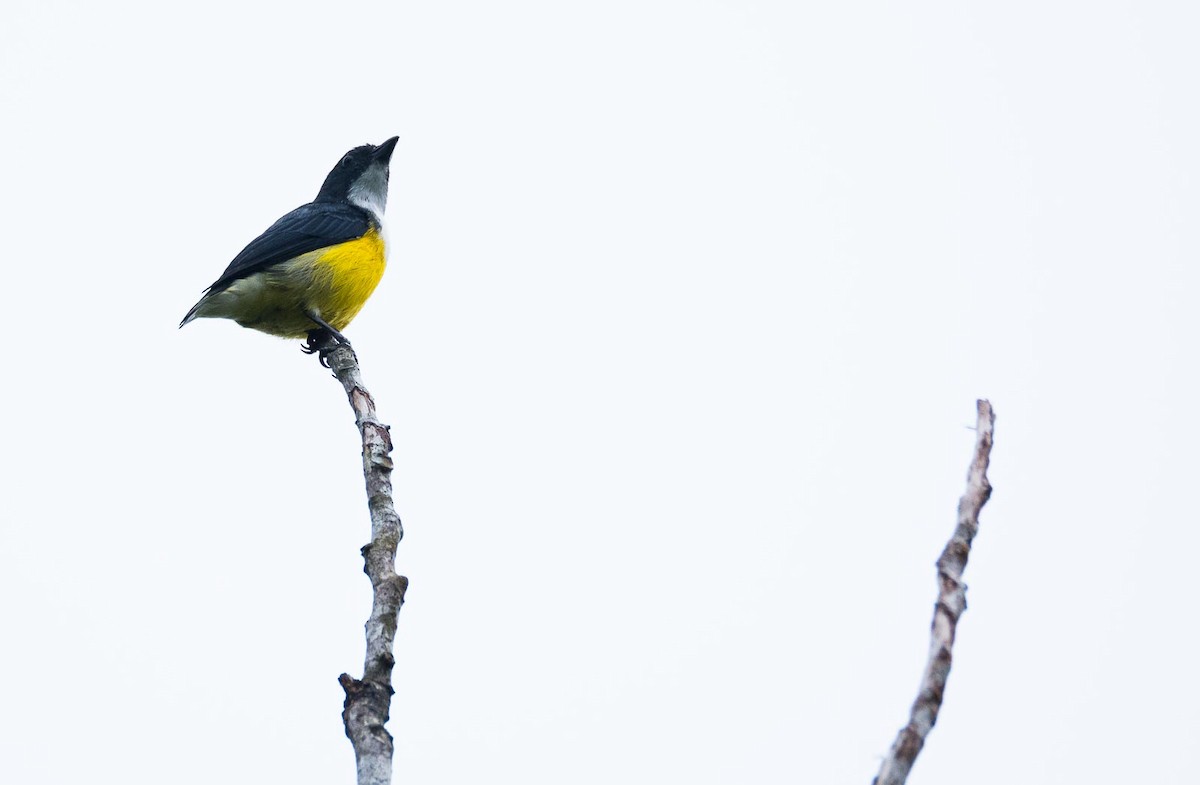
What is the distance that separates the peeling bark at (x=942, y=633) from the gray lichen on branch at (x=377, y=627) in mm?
1104

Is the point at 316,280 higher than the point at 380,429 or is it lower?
higher

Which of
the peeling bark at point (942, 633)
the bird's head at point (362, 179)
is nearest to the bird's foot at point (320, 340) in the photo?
the bird's head at point (362, 179)

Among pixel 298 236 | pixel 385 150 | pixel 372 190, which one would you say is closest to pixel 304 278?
pixel 298 236

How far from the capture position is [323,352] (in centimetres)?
768

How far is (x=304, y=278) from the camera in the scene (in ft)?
26.3

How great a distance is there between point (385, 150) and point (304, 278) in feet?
7.84

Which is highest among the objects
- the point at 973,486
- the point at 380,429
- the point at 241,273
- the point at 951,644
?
the point at 241,273

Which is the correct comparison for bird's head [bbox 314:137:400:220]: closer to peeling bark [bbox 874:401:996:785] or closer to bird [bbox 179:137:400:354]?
bird [bbox 179:137:400:354]

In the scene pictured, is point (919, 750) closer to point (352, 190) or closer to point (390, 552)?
point (390, 552)

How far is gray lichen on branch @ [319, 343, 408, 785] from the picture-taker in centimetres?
260

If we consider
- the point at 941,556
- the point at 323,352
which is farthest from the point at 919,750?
the point at 323,352

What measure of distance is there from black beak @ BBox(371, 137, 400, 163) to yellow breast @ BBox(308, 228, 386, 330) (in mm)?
1423

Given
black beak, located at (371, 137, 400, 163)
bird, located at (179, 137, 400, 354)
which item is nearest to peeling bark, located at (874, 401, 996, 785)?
bird, located at (179, 137, 400, 354)

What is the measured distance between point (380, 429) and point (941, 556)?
8.46 feet
